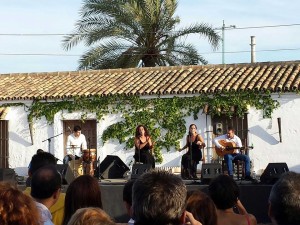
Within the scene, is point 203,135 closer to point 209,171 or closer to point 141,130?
point 141,130

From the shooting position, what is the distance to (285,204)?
3.52 m

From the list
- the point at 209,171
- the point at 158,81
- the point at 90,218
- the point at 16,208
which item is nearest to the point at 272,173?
the point at 209,171

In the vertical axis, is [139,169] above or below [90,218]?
below

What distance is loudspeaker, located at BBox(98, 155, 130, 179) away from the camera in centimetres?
1747

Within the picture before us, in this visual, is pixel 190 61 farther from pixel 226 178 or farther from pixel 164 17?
pixel 226 178

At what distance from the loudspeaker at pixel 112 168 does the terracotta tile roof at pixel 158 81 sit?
15.8 feet

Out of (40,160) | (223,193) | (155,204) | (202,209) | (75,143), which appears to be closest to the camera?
(155,204)

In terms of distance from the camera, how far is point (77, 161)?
18328 mm

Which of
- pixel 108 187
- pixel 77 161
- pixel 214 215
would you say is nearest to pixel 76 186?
pixel 214 215

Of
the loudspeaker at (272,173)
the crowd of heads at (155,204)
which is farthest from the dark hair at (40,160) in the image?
the loudspeaker at (272,173)

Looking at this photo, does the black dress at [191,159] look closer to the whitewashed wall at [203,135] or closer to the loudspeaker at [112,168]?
the loudspeaker at [112,168]

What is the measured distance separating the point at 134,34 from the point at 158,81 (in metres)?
4.24

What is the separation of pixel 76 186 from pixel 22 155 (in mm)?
18799

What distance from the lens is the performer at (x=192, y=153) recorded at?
16219 millimetres
